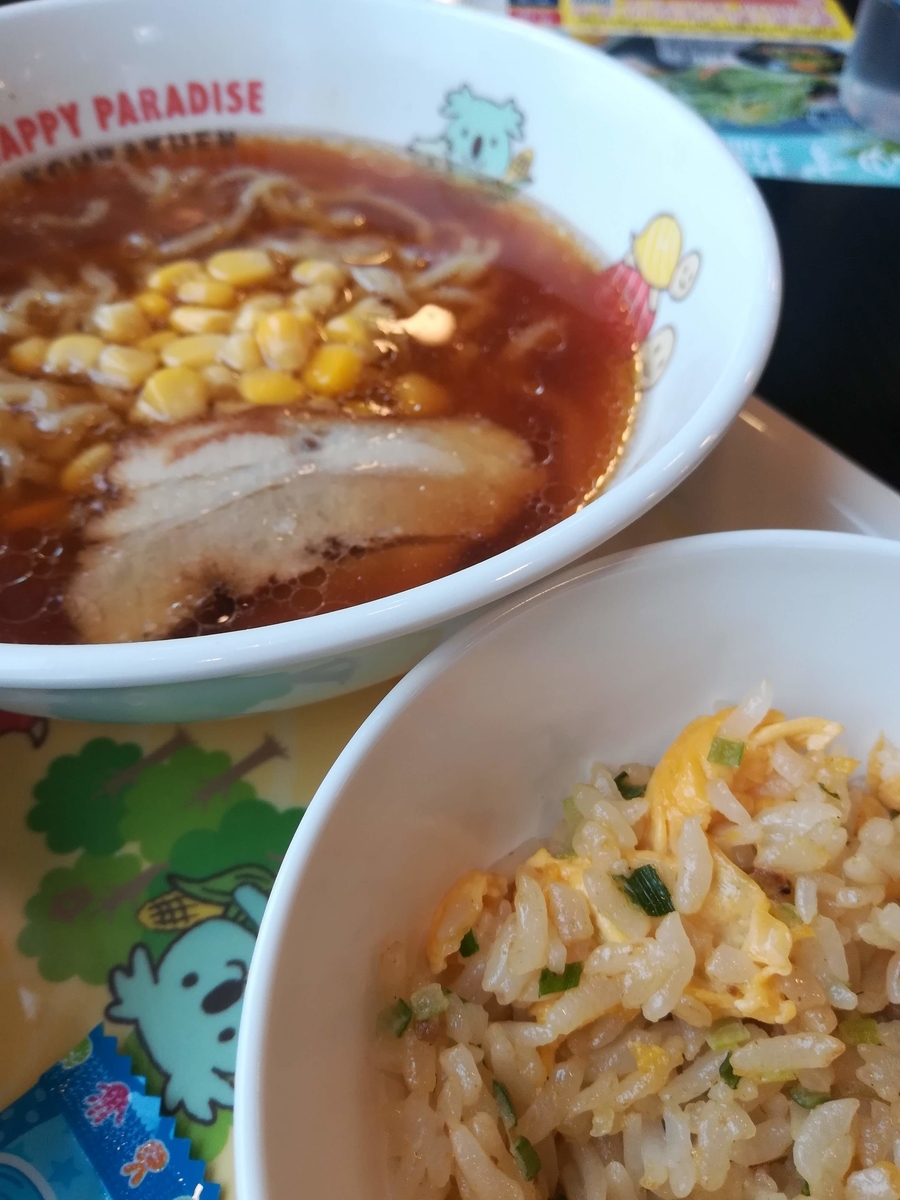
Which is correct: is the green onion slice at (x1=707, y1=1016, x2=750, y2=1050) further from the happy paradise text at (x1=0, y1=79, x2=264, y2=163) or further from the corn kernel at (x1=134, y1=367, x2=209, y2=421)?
the happy paradise text at (x1=0, y1=79, x2=264, y2=163)

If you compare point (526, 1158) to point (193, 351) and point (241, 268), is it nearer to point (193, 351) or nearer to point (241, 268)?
point (193, 351)

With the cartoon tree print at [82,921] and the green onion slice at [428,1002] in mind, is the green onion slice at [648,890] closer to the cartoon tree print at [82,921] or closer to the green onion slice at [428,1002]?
the green onion slice at [428,1002]

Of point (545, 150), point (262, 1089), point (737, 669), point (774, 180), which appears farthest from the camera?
point (774, 180)

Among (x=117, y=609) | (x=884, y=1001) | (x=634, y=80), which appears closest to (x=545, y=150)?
(x=634, y=80)

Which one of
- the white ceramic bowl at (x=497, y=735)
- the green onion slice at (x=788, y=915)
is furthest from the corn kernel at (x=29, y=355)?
the green onion slice at (x=788, y=915)

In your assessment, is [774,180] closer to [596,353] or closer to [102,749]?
[596,353]

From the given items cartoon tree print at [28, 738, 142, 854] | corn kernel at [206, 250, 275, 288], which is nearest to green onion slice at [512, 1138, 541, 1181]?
cartoon tree print at [28, 738, 142, 854]
